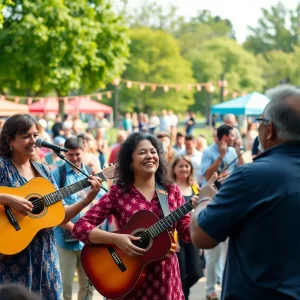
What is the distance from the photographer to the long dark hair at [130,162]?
6066mm

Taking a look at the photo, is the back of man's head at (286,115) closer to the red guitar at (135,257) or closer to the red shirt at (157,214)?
the red guitar at (135,257)

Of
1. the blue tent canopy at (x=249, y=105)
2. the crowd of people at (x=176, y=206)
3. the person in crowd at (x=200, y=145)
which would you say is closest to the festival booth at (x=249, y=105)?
the blue tent canopy at (x=249, y=105)

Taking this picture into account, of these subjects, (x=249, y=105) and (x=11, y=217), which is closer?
(x=11, y=217)

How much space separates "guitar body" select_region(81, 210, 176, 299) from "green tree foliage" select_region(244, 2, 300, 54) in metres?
118

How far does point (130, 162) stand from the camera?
20.0ft

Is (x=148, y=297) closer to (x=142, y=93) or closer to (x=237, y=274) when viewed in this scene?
(x=237, y=274)

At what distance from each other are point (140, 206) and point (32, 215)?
0.84 meters

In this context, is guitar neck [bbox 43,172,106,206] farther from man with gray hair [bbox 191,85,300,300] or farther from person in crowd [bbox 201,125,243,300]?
person in crowd [bbox 201,125,243,300]

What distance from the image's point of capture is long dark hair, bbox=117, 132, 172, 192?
607 centimetres

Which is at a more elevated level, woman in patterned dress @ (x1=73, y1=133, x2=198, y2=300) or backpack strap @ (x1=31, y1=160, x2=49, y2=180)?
backpack strap @ (x1=31, y1=160, x2=49, y2=180)

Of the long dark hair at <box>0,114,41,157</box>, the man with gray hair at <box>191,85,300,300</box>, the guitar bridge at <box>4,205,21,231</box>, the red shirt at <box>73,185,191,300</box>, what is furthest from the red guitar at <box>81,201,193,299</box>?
the man with gray hair at <box>191,85,300,300</box>

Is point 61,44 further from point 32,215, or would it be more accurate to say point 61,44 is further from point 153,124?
point 32,215

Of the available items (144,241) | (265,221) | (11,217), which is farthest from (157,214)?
(265,221)

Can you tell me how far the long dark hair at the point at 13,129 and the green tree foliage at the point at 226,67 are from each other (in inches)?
3205
